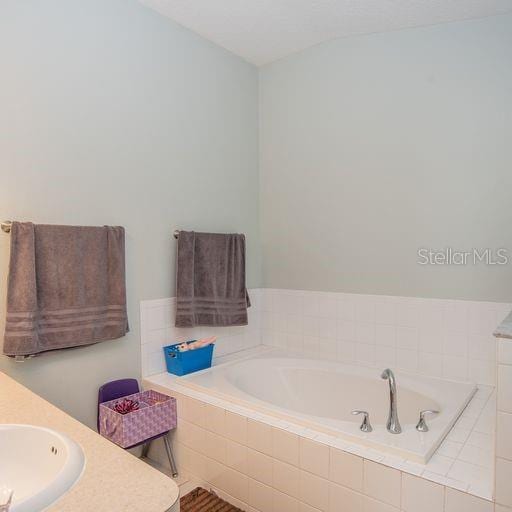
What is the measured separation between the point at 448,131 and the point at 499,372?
5.05ft

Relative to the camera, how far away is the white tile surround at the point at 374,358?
4.84 feet

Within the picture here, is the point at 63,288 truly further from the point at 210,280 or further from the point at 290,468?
the point at 290,468

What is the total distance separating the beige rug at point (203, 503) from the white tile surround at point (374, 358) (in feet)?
0.16

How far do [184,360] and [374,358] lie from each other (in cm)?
120

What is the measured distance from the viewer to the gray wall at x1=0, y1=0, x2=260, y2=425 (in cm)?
193

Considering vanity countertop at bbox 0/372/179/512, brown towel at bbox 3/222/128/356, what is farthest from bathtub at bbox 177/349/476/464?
vanity countertop at bbox 0/372/179/512

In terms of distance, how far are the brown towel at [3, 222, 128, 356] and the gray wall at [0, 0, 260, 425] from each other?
0.31ft

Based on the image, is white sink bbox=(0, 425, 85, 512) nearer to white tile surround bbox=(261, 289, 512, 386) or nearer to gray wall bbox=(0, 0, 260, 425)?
gray wall bbox=(0, 0, 260, 425)

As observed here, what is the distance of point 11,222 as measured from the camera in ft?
6.14

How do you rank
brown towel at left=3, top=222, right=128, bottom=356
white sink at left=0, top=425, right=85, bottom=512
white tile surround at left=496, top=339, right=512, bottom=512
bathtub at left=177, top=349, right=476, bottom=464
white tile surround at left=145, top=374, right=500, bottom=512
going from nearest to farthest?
white sink at left=0, top=425, right=85, bottom=512 < white tile surround at left=496, top=339, right=512, bottom=512 < white tile surround at left=145, top=374, right=500, bottom=512 < bathtub at left=177, top=349, right=476, bottom=464 < brown towel at left=3, top=222, right=128, bottom=356

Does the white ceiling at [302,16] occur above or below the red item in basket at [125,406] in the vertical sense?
above

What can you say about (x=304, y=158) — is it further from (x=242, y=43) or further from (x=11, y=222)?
(x=11, y=222)

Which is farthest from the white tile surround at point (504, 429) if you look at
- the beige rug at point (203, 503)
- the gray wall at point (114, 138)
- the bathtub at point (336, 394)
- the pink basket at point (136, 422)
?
the gray wall at point (114, 138)

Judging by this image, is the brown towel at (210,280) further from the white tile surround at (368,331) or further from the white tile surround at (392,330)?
the white tile surround at (392,330)
